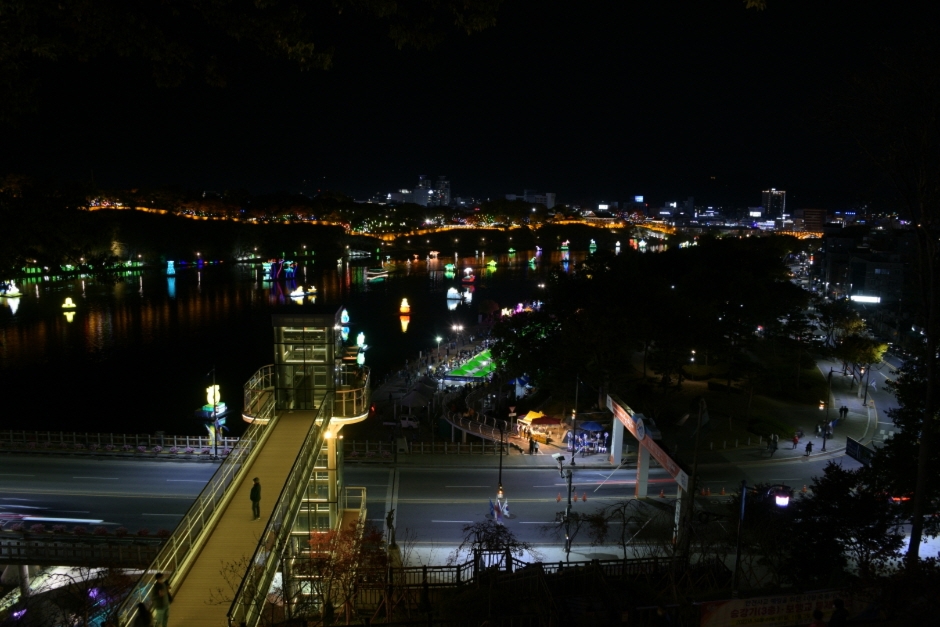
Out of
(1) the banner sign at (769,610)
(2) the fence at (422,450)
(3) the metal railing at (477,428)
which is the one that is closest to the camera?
(1) the banner sign at (769,610)

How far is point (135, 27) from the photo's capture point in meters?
4.85

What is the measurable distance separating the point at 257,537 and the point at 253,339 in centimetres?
3624

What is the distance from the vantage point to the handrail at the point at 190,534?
19.8 ft

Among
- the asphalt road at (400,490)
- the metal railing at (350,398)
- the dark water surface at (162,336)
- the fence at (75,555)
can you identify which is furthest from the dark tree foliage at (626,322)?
the fence at (75,555)

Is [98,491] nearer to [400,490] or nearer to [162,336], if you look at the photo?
[400,490]

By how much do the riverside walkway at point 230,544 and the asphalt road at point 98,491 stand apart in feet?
17.4

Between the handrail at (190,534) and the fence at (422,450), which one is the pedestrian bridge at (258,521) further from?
the fence at (422,450)

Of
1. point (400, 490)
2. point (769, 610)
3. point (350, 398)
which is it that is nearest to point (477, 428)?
point (400, 490)

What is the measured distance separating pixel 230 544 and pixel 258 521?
20.8 inches

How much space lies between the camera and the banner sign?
6832mm

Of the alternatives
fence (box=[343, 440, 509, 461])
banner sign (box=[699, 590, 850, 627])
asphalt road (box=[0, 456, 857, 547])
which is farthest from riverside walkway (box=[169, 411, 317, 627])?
fence (box=[343, 440, 509, 461])

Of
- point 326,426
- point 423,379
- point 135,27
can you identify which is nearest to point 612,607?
point 326,426

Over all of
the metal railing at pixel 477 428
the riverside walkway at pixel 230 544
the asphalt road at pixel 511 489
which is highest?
the riverside walkway at pixel 230 544

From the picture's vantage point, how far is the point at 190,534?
7496 millimetres
